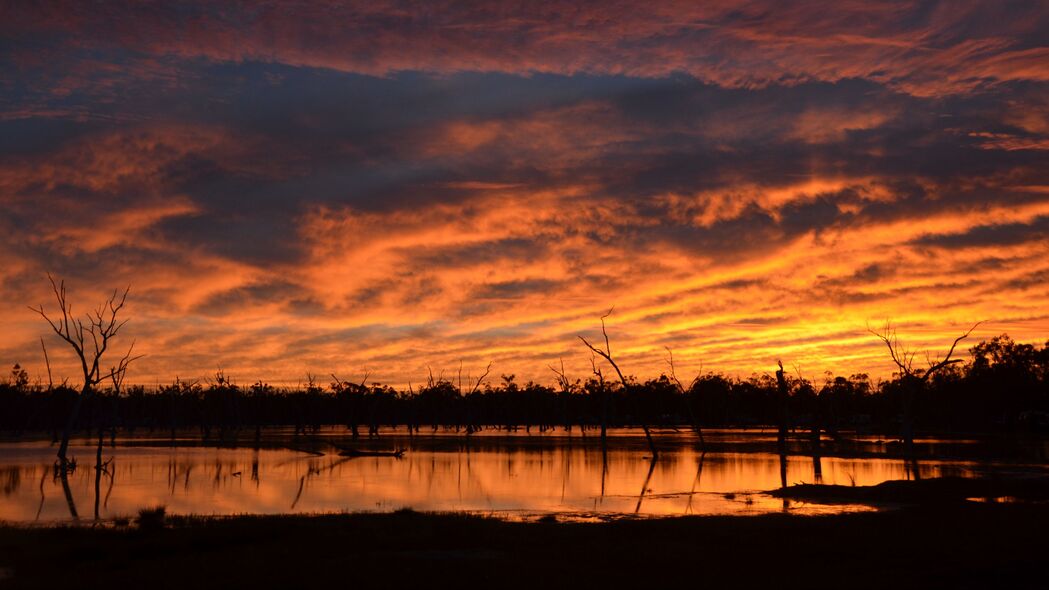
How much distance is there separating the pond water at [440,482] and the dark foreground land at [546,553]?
6.37 meters

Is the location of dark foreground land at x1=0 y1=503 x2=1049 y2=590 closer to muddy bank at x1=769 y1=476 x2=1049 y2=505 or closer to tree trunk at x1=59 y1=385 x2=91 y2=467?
muddy bank at x1=769 y1=476 x2=1049 y2=505

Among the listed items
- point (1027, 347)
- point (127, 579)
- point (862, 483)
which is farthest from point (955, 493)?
point (1027, 347)

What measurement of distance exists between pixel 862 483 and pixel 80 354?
184 ft

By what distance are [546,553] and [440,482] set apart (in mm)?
30427

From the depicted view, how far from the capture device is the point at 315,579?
1681 centimetres

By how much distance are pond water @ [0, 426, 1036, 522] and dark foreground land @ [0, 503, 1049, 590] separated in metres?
6.37

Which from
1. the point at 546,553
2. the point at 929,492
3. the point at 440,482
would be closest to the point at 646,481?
the point at 440,482

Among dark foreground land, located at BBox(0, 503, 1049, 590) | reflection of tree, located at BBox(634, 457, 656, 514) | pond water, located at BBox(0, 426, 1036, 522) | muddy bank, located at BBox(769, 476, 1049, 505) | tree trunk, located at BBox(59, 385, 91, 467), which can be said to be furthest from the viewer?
tree trunk, located at BBox(59, 385, 91, 467)

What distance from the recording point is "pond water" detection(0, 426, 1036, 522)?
35.0 meters

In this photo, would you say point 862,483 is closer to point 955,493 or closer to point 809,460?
point 955,493

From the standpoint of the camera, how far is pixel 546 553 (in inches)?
796

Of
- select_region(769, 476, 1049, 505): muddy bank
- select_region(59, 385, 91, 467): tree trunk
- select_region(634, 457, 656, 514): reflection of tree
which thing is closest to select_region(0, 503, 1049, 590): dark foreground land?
select_region(769, 476, 1049, 505): muddy bank

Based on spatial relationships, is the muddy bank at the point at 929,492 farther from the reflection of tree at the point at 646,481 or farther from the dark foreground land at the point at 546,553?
the dark foreground land at the point at 546,553

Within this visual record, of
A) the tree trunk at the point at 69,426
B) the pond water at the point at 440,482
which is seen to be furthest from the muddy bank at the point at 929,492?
the tree trunk at the point at 69,426
